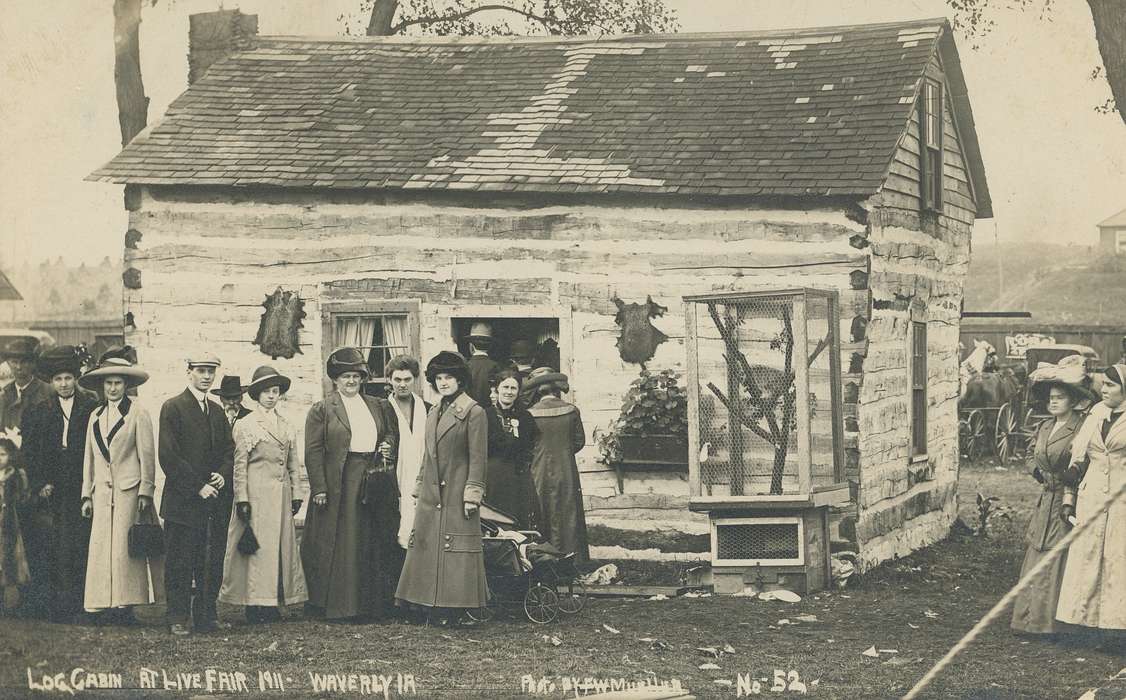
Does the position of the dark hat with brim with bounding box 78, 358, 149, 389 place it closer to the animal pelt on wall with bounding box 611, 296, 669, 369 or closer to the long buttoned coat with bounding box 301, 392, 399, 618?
the long buttoned coat with bounding box 301, 392, 399, 618

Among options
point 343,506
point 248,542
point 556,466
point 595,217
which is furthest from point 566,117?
point 248,542

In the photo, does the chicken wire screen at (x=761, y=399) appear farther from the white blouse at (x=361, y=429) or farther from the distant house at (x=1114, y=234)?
the white blouse at (x=361, y=429)

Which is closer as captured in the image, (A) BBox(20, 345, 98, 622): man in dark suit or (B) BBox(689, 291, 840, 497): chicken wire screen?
(A) BBox(20, 345, 98, 622): man in dark suit

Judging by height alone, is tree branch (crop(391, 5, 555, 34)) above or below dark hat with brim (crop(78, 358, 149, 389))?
above

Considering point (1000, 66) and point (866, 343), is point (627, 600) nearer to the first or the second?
point (866, 343)

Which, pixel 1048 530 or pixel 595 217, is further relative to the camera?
pixel 595 217

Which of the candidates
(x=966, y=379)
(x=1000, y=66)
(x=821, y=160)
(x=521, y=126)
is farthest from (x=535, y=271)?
(x=966, y=379)

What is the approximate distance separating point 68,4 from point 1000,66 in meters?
7.02

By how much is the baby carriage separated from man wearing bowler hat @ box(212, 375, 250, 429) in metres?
1.79

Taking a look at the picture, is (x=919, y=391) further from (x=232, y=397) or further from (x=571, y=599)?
(x=232, y=397)

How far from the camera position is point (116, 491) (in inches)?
349

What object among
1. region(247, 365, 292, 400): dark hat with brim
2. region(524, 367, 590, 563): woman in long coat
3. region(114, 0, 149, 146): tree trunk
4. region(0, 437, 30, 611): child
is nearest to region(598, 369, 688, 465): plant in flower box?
region(524, 367, 590, 563): woman in long coat

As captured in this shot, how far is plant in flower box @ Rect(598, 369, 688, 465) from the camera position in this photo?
433 inches

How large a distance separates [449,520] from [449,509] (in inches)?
2.8
